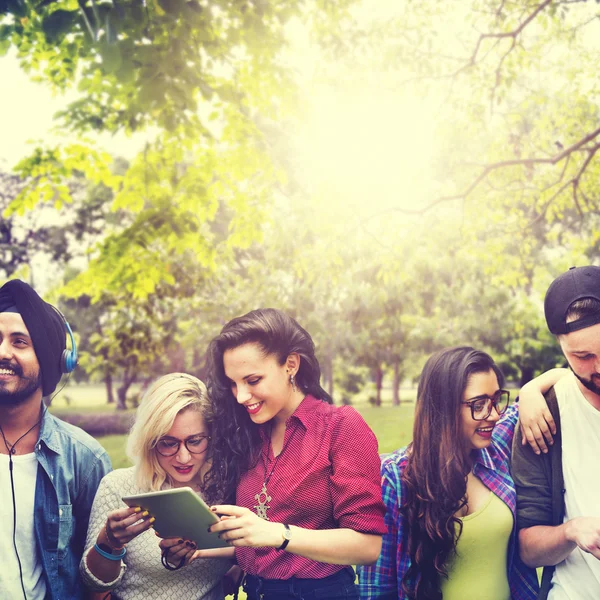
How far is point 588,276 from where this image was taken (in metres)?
2.62

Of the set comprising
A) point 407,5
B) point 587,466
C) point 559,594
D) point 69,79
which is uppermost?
point 407,5

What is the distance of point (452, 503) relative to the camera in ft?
8.87

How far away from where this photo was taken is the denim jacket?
276 cm

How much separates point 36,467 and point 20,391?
37 cm

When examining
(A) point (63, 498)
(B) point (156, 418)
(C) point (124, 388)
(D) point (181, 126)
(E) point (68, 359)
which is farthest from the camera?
(C) point (124, 388)

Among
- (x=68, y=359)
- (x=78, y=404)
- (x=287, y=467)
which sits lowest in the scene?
(x=78, y=404)

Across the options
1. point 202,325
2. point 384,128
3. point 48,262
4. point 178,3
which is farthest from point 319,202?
point 48,262

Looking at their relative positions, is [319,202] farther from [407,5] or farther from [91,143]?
[407,5]

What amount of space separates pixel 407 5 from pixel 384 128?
1.85 m

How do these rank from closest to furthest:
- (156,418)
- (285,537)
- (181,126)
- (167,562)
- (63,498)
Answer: (285,537) → (167,562) → (156,418) → (63,498) → (181,126)

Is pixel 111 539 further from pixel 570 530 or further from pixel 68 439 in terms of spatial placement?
pixel 570 530

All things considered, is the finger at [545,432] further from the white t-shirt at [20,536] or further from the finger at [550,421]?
the white t-shirt at [20,536]

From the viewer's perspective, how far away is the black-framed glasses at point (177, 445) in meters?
2.78

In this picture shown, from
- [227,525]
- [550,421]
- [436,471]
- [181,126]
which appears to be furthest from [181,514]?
[181,126]
